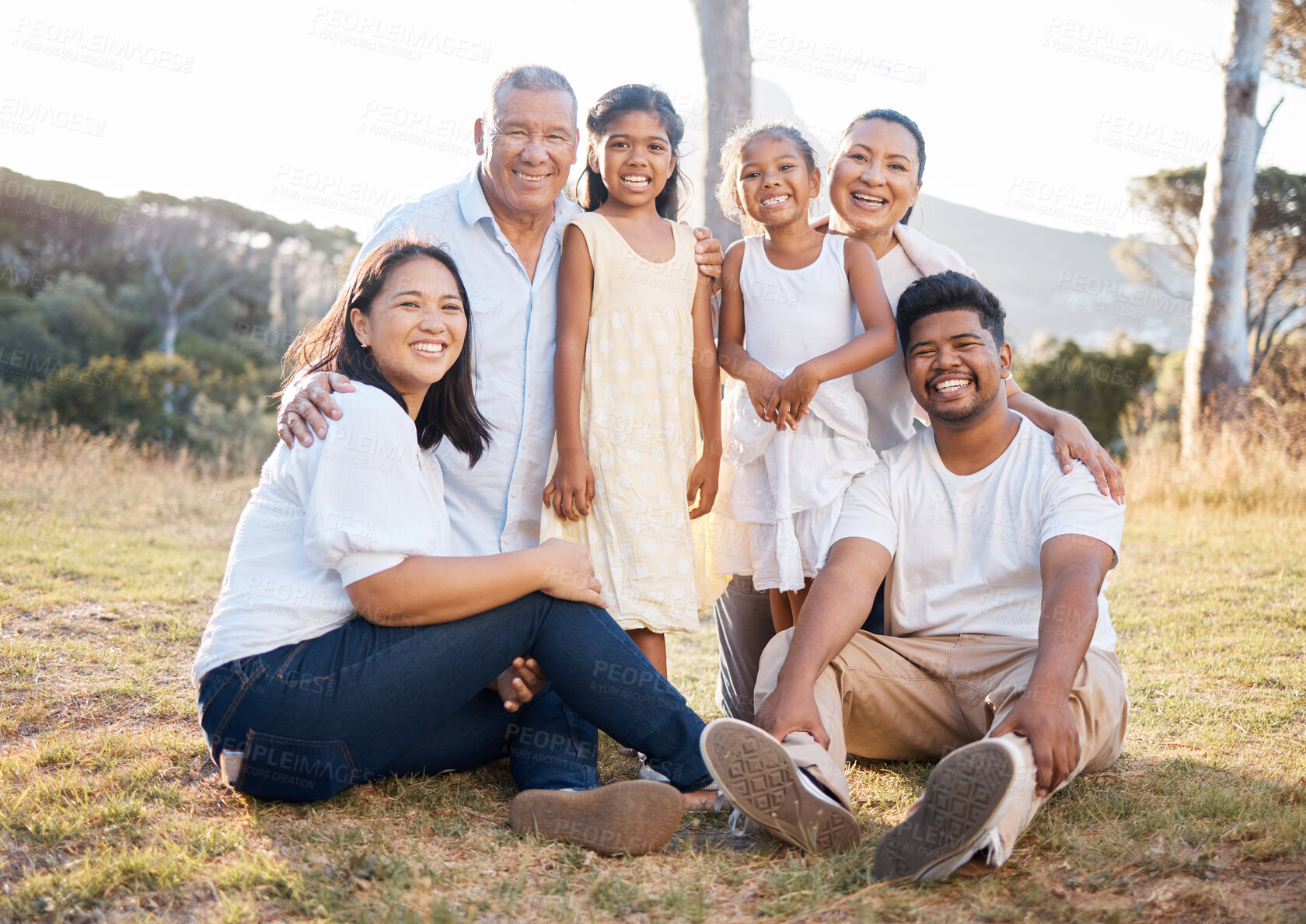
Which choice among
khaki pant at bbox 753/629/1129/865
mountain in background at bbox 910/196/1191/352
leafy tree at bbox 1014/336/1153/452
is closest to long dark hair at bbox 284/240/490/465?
khaki pant at bbox 753/629/1129/865

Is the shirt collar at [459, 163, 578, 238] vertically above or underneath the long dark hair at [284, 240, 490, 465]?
above

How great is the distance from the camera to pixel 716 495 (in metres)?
3.42

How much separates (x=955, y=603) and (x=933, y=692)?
26cm

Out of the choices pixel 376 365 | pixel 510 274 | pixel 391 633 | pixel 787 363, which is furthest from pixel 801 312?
pixel 391 633

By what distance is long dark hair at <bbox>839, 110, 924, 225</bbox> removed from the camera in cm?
341

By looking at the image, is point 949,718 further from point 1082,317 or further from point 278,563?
point 1082,317

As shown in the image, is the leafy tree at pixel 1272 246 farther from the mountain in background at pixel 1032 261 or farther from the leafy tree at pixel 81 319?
the mountain in background at pixel 1032 261

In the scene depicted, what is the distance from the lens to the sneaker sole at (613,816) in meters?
2.30

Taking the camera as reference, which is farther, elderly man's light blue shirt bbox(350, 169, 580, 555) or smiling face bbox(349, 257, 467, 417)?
elderly man's light blue shirt bbox(350, 169, 580, 555)

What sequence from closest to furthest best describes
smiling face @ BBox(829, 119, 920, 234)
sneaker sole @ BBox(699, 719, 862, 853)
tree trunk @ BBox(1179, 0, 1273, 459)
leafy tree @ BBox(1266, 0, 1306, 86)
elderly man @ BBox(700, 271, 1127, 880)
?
sneaker sole @ BBox(699, 719, 862, 853) → elderly man @ BBox(700, 271, 1127, 880) → smiling face @ BBox(829, 119, 920, 234) → tree trunk @ BBox(1179, 0, 1273, 459) → leafy tree @ BBox(1266, 0, 1306, 86)

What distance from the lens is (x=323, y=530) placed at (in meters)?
2.24

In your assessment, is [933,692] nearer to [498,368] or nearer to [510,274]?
[498,368]

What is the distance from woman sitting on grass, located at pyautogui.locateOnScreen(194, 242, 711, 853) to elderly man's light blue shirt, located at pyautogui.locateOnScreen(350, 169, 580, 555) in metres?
0.47

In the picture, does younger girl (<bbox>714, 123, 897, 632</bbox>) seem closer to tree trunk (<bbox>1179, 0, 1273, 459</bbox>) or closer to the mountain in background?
tree trunk (<bbox>1179, 0, 1273, 459</bbox>)
